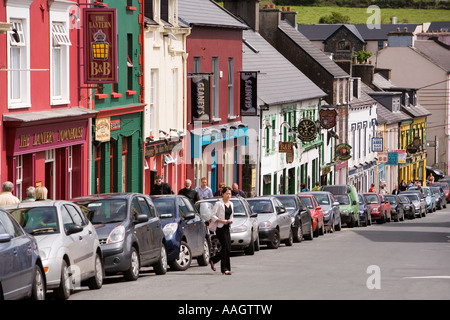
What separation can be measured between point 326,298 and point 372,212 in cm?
3651

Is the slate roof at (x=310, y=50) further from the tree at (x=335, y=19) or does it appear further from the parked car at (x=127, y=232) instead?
the tree at (x=335, y=19)

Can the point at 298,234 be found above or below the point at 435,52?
below

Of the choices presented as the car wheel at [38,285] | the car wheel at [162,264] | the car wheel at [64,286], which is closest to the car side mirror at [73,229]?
the car wheel at [64,286]

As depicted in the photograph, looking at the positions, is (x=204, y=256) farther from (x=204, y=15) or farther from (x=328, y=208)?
(x=204, y=15)

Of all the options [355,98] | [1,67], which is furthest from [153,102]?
[355,98]

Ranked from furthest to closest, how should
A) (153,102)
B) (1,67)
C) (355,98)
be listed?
(355,98) < (153,102) < (1,67)

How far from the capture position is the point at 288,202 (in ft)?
113

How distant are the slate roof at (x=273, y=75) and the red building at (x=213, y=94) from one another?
3483mm

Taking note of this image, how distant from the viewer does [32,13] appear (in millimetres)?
25969

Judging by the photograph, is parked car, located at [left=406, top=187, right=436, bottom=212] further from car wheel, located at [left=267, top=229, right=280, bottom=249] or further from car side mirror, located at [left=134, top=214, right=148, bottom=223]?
car side mirror, located at [left=134, top=214, right=148, bottom=223]

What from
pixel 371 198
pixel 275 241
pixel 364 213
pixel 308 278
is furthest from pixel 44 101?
pixel 371 198

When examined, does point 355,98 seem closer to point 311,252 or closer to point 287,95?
point 287,95

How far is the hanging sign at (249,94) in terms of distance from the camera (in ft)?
155

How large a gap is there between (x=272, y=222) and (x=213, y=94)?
14.8m
